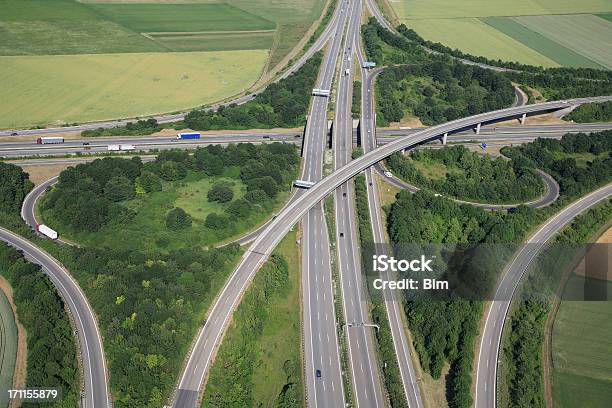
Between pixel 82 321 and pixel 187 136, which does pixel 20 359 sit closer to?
pixel 82 321

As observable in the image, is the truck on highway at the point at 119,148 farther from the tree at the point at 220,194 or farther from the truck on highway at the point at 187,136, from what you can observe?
the tree at the point at 220,194

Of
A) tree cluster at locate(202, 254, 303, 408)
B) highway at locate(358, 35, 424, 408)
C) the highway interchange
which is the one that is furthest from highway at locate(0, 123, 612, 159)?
tree cluster at locate(202, 254, 303, 408)

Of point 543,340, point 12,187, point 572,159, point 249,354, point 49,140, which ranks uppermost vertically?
point 49,140

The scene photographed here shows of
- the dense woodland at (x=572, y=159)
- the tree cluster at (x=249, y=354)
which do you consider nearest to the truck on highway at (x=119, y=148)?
the tree cluster at (x=249, y=354)

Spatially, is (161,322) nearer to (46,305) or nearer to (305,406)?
(46,305)

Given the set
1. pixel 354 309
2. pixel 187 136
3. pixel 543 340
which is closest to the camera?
pixel 543 340

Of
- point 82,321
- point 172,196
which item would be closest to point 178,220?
point 172,196

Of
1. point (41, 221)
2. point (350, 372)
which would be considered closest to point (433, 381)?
point (350, 372)

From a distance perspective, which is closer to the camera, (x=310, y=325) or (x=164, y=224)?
(x=310, y=325)
